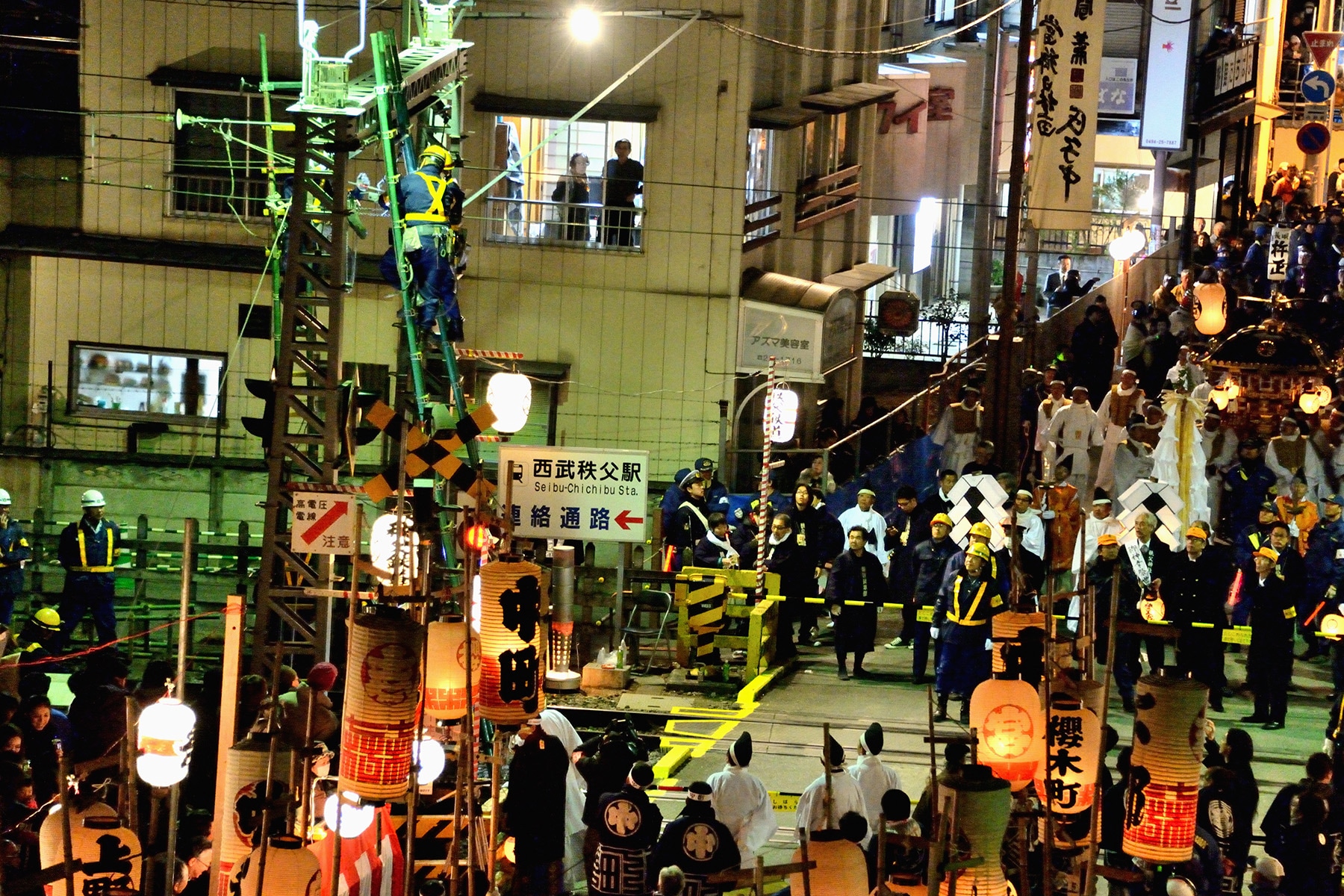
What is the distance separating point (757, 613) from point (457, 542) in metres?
4.11

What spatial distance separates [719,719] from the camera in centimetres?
1886

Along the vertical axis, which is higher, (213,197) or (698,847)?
(213,197)

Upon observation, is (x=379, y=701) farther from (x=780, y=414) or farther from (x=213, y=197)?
(x=213, y=197)

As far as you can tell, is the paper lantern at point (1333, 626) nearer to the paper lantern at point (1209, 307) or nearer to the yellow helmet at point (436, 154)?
the paper lantern at point (1209, 307)

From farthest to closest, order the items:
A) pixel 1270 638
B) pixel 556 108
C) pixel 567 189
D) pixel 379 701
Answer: pixel 567 189 → pixel 556 108 → pixel 1270 638 → pixel 379 701

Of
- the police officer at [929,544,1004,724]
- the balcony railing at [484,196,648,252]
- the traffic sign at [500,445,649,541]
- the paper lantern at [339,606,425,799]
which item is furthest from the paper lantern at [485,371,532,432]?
the paper lantern at [339,606,425,799]

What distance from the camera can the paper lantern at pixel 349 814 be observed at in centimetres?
1122

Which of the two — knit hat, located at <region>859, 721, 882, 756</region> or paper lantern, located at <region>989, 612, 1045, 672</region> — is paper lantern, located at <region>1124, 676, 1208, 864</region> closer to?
paper lantern, located at <region>989, 612, 1045, 672</region>

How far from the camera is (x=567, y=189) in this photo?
25328 mm

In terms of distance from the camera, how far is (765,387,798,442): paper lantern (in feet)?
75.8

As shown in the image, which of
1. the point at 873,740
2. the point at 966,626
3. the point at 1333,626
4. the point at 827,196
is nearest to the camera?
the point at 873,740

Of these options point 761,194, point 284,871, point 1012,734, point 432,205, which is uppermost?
point 761,194

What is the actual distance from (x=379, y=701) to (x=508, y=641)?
2.06 meters

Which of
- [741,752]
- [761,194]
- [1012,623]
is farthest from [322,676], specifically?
[761,194]
